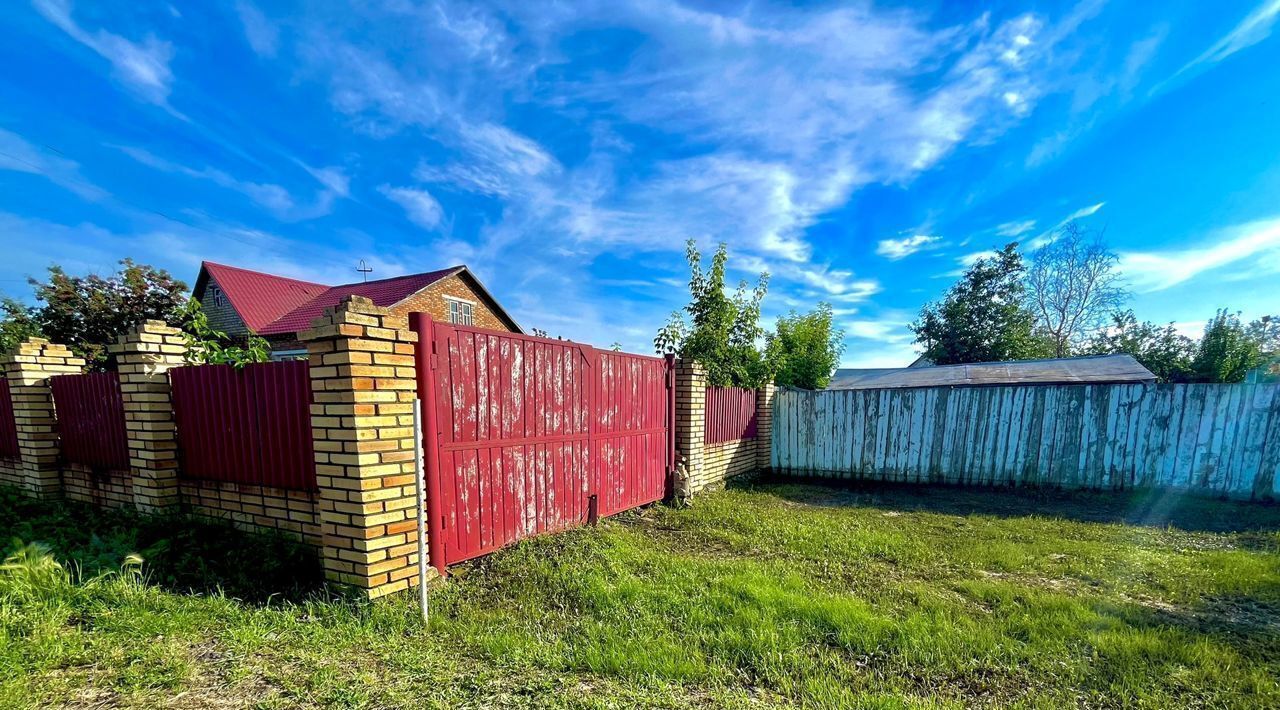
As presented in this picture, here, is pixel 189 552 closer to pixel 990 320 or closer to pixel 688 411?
pixel 688 411

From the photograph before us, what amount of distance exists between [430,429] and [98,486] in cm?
411

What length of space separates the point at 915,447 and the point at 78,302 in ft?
86.0

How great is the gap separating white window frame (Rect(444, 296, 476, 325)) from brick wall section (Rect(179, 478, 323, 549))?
16211mm

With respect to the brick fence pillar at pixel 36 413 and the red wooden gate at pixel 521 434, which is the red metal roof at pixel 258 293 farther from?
the red wooden gate at pixel 521 434

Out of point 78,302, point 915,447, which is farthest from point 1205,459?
point 78,302

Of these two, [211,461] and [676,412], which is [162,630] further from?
[676,412]

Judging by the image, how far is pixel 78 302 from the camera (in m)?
16.0

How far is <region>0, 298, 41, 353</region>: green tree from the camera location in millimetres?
11905

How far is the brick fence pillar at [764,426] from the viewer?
28.3 ft

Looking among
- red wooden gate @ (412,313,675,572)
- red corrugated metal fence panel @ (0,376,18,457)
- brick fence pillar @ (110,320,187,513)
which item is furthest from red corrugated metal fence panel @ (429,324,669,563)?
red corrugated metal fence panel @ (0,376,18,457)

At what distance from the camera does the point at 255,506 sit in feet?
11.4

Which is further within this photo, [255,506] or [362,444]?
[255,506]

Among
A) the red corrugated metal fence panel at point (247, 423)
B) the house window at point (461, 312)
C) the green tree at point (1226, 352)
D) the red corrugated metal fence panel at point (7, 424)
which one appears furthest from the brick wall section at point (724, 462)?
the green tree at point (1226, 352)

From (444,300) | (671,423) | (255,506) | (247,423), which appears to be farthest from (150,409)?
(444,300)
